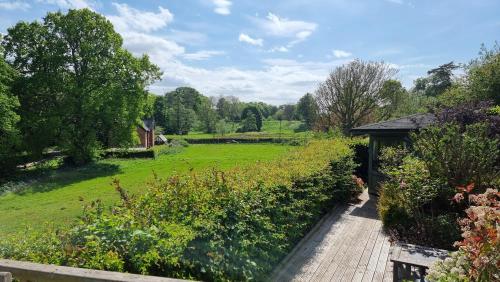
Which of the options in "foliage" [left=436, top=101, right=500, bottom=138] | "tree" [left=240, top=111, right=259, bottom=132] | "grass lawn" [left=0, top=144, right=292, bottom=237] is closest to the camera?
"foliage" [left=436, top=101, right=500, bottom=138]

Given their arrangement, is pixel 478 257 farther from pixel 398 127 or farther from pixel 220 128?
pixel 220 128

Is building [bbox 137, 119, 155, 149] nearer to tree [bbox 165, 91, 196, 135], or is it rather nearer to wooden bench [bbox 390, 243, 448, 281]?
tree [bbox 165, 91, 196, 135]

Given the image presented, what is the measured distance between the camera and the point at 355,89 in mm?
33531

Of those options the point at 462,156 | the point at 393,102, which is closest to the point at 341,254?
the point at 462,156

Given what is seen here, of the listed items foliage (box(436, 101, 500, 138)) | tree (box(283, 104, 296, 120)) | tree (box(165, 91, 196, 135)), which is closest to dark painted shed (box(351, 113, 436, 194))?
foliage (box(436, 101, 500, 138))

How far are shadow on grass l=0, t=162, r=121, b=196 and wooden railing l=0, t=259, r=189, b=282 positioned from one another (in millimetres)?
19032

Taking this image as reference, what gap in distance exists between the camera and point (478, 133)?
7.45 metres

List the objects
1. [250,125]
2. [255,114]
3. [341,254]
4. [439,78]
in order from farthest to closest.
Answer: [255,114]
[250,125]
[439,78]
[341,254]

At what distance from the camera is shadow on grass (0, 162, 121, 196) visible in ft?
63.7

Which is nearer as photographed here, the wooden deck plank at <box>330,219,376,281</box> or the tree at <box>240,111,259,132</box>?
the wooden deck plank at <box>330,219,376,281</box>

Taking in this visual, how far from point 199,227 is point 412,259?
3171 mm

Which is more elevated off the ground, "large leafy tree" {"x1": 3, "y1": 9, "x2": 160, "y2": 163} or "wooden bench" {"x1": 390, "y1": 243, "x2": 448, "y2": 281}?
"large leafy tree" {"x1": 3, "y1": 9, "x2": 160, "y2": 163}

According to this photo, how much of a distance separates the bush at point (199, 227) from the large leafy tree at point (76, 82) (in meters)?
21.2

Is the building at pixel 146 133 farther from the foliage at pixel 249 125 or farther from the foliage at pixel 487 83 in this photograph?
the foliage at pixel 487 83
